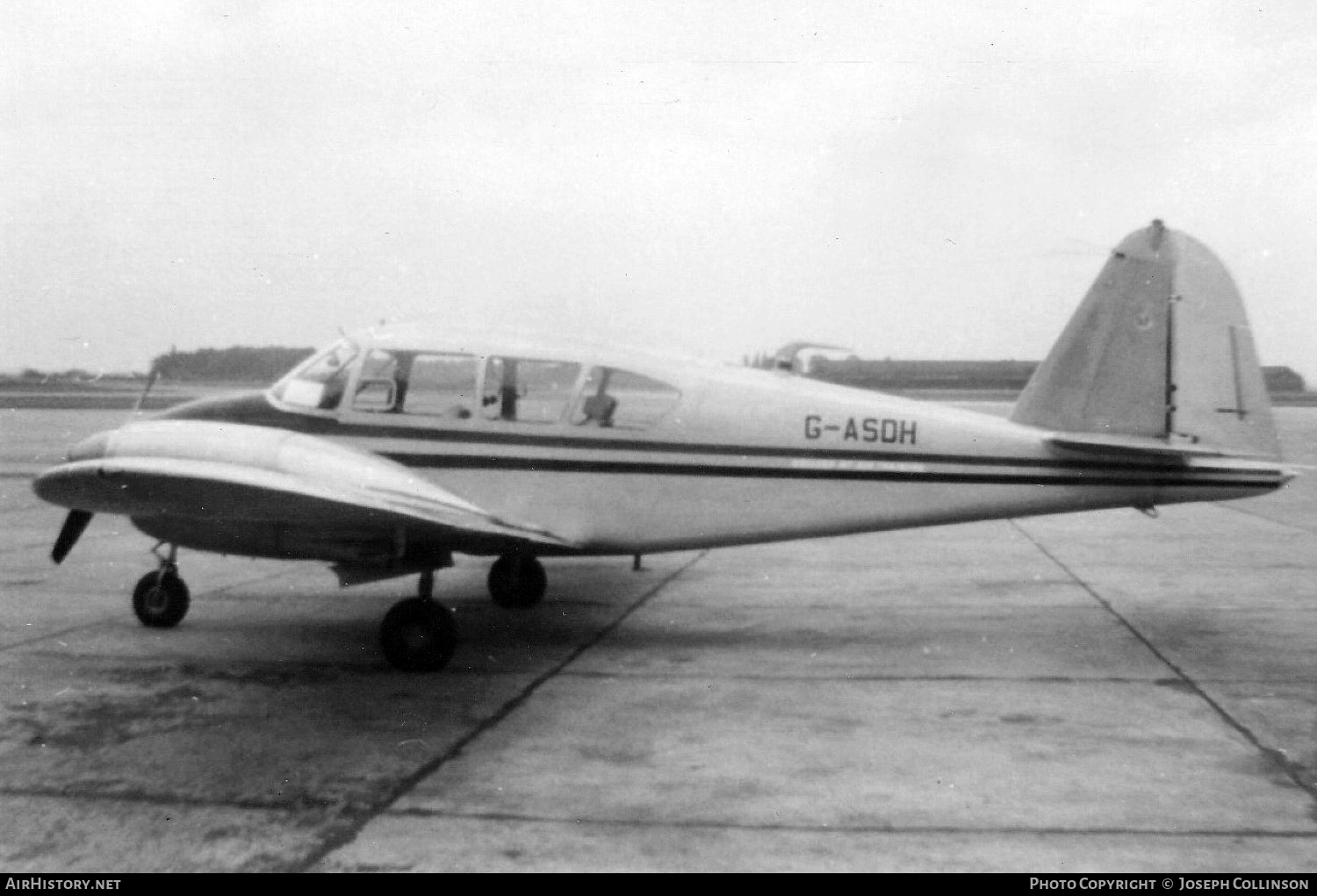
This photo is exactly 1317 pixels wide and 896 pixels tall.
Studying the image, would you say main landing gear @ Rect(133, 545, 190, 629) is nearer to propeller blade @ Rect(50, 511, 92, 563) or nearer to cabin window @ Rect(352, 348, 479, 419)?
propeller blade @ Rect(50, 511, 92, 563)

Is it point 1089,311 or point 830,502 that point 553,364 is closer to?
point 830,502

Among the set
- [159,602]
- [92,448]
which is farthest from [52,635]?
[92,448]

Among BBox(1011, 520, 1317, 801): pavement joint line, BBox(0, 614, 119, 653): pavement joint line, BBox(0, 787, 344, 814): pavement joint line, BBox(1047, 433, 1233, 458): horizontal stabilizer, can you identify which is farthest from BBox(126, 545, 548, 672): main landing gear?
BBox(1011, 520, 1317, 801): pavement joint line

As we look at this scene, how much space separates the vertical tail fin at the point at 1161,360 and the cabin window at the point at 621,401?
2.80 meters

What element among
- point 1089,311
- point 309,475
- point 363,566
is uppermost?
point 1089,311

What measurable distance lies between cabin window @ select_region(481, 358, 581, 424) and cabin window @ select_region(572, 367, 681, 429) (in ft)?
0.43

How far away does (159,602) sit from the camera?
8773mm

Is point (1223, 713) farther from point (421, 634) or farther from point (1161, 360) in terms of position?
point (421, 634)

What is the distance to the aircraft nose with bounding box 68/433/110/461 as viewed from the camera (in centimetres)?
651

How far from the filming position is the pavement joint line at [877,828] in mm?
4621

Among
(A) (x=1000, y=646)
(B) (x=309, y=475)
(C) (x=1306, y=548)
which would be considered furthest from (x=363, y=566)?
(C) (x=1306, y=548)
